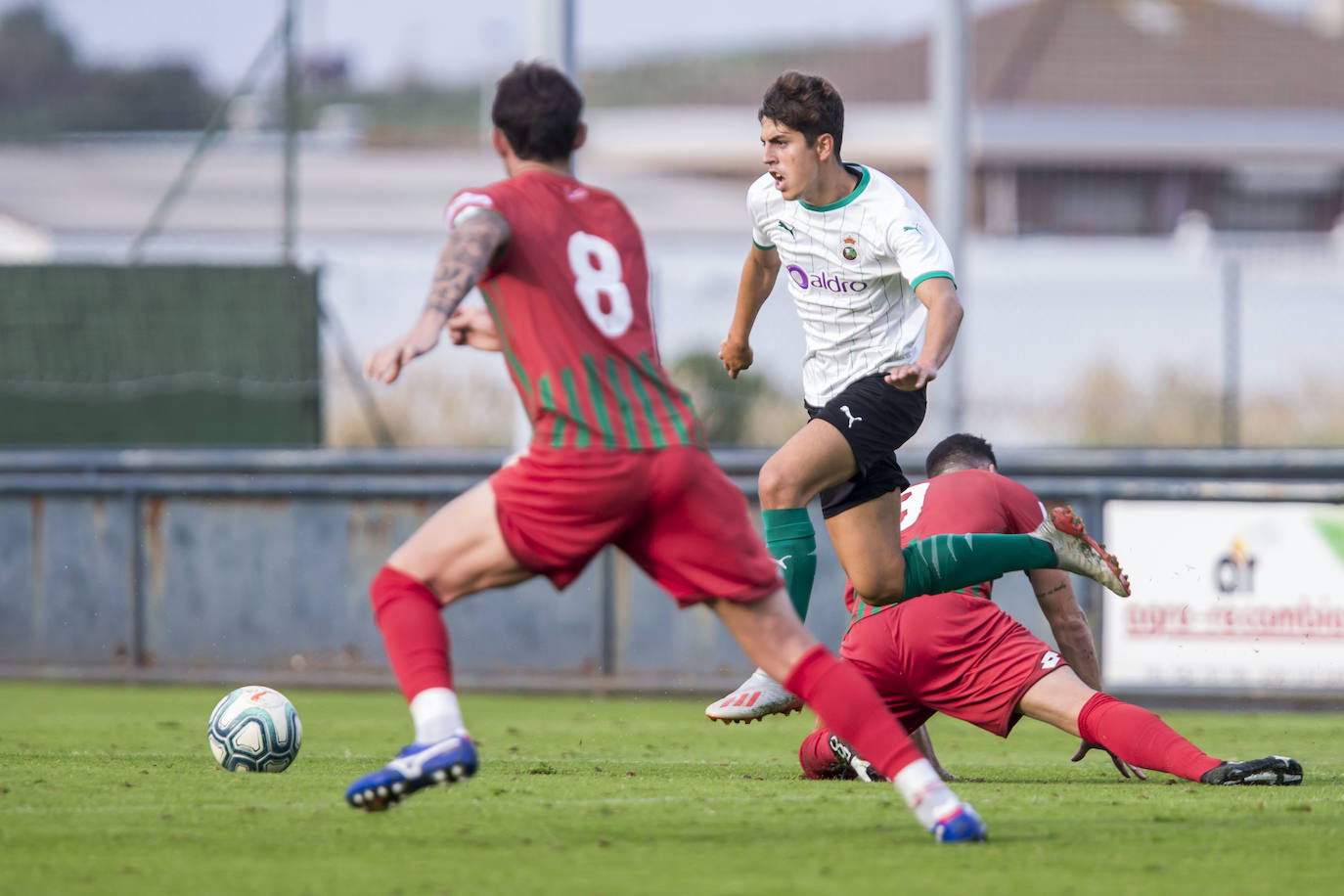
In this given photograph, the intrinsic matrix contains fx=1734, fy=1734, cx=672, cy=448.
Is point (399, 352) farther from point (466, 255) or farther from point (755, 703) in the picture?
point (755, 703)

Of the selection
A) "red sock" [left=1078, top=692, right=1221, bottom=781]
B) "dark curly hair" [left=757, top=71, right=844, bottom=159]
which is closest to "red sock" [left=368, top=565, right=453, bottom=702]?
"dark curly hair" [left=757, top=71, right=844, bottom=159]

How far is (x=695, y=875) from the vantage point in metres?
4.28

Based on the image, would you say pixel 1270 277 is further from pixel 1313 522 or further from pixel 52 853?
pixel 52 853

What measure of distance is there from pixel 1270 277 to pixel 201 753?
17092 millimetres

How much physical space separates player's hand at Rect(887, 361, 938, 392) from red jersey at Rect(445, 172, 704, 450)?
0.97 meters

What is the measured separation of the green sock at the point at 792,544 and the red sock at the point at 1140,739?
107 centimetres

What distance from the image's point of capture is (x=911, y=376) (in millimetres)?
5422

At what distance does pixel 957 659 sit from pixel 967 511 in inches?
23.8

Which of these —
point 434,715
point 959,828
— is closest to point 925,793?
point 959,828

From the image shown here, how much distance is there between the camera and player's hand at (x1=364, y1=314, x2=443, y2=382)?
4.21 metres

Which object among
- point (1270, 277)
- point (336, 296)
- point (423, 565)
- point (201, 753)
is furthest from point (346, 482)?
point (1270, 277)

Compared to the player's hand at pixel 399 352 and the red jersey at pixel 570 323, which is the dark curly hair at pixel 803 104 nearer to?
the red jersey at pixel 570 323

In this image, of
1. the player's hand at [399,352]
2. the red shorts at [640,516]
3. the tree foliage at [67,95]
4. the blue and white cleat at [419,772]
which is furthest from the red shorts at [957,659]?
the tree foliage at [67,95]

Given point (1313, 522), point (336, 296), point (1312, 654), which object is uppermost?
point (336, 296)
